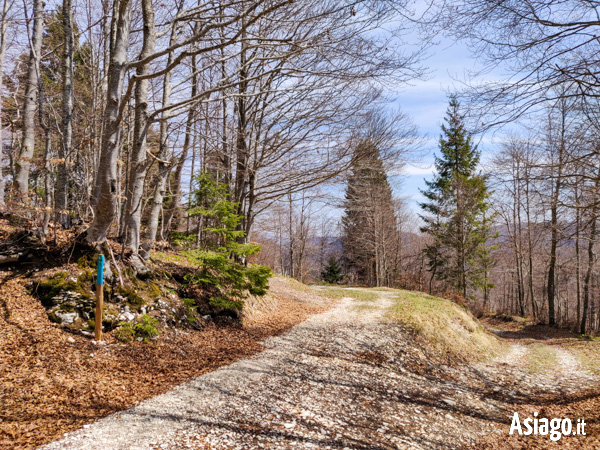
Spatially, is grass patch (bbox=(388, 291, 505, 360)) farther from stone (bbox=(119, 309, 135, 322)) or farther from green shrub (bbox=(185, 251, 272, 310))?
stone (bbox=(119, 309, 135, 322))

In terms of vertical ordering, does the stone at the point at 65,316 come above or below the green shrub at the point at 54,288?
below

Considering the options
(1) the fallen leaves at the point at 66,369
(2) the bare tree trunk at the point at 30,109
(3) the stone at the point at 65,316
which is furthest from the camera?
(2) the bare tree trunk at the point at 30,109

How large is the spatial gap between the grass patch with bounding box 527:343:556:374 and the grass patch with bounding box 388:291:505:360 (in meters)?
0.87

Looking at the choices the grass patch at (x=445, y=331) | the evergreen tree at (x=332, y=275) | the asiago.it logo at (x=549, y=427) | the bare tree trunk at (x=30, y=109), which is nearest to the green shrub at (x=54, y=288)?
the bare tree trunk at (x=30, y=109)

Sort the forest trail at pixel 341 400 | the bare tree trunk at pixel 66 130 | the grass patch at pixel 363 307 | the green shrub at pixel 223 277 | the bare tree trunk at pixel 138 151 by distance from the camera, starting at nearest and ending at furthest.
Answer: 1. the forest trail at pixel 341 400
2. the bare tree trunk at pixel 138 151
3. the bare tree trunk at pixel 66 130
4. the green shrub at pixel 223 277
5. the grass patch at pixel 363 307

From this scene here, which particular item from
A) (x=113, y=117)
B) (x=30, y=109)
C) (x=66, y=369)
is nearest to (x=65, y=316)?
(x=66, y=369)

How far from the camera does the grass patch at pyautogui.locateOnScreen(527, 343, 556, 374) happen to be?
8012 millimetres

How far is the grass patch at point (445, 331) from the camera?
8266mm

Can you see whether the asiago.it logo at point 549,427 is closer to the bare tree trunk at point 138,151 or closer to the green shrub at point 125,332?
the green shrub at point 125,332

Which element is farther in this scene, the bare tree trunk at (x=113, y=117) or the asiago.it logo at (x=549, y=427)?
the bare tree trunk at (x=113, y=117)

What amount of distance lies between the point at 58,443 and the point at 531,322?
21835mm

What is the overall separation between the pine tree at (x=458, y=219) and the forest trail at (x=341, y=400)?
12.3m

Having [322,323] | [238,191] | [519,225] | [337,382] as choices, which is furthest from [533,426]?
[519,225]

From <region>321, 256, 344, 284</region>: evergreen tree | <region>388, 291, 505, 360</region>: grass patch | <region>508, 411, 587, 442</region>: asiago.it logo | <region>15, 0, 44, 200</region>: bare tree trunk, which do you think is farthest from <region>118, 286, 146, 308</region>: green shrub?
<region>321, 256, 344, 284</region>: evergreen tree
